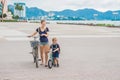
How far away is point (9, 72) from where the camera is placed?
38.8ft

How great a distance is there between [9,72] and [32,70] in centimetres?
75

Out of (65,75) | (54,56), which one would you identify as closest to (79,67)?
(54,56)

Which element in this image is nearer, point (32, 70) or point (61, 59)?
point (32, 70)

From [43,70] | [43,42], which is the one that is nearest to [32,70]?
[43,70]

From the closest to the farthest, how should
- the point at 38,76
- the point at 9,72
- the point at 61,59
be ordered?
the point at 38,76, the point at 9,72, the point at 61,59

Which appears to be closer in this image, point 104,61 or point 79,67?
point 79,67

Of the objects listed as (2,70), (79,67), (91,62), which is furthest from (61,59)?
(2,70)

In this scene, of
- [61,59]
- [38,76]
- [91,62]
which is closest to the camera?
[38,76]

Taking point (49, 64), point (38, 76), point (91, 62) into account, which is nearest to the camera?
point (38, 76)

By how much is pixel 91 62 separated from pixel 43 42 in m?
2.07

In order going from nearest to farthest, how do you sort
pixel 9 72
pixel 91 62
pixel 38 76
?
1. pixel 38 76
2. pixel 9 72
3. pixel 91 62

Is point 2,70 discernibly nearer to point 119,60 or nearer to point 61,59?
point 61,59

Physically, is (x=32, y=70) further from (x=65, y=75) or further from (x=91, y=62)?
(x=91, y=62)

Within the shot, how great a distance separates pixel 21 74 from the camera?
11359mm
